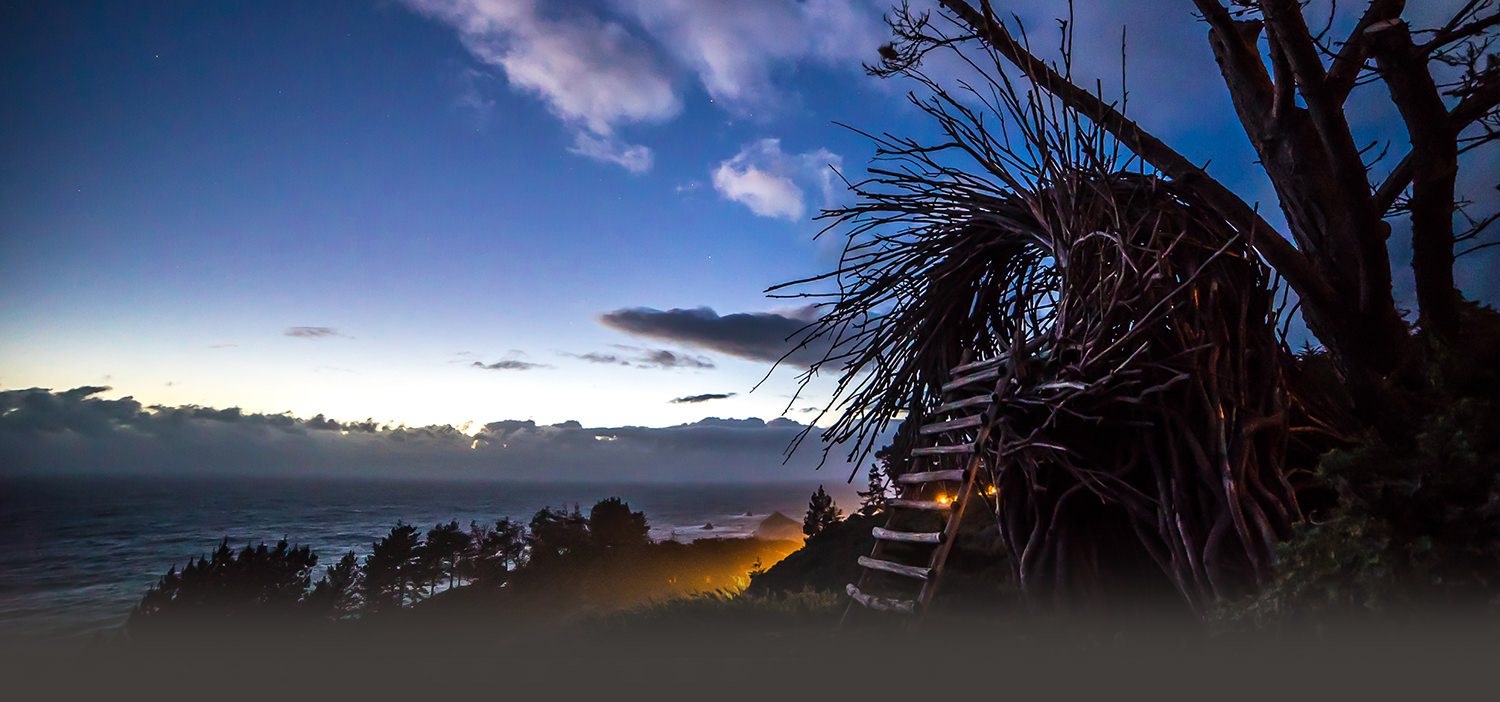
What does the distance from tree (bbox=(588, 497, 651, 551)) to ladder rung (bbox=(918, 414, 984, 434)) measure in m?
16.7

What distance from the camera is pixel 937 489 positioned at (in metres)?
3.94

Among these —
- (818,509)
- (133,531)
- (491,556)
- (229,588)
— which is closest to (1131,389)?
(818,509)

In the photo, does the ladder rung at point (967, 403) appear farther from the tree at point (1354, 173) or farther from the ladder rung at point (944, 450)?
the tree at point (1354, 173)

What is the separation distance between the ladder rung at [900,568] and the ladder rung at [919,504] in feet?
1.19

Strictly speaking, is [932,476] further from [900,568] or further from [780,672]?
[780,672]

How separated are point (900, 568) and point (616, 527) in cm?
1714

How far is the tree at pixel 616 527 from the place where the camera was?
18.7m

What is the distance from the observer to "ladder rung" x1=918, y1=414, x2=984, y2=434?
3.47 meters

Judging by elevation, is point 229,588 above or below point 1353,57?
below

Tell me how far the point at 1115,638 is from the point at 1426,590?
1554 mm

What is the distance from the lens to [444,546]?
18.6 metres

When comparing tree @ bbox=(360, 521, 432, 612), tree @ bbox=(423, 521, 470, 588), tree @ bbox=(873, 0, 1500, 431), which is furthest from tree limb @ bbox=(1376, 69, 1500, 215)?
tree @ bbox=(423, 521, 470, 588)

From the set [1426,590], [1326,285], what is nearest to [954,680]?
[1426,590]

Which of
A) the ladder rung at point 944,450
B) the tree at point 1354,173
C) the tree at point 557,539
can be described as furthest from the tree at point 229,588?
the tree at point 1354,173
